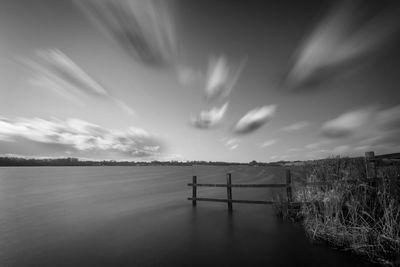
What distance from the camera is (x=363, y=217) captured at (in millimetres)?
6316

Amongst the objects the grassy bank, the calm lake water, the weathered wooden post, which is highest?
the weathered wooden post

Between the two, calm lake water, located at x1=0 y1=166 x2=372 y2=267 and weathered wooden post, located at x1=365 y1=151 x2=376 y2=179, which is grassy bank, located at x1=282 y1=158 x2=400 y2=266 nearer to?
weathered wooden post, located at x1=365 y1=151 x2=376 y2=179

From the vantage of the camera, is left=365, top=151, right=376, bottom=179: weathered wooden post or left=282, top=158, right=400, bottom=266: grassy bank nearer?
left=282, top=158, right=400, bottom=266: grassy bank

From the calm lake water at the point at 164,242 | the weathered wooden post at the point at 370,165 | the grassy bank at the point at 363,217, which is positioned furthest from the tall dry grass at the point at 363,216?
the calm lake water at the point at 164,242

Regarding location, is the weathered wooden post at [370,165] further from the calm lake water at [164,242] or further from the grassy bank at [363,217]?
the calm lake water at [164,242]

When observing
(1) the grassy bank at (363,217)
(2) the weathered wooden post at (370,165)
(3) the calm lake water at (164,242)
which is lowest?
(3) the calm lake water at (164,242)

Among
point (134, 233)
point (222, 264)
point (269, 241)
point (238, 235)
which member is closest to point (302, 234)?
point (269, 241)

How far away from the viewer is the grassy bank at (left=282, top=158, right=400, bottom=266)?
4.97 meters

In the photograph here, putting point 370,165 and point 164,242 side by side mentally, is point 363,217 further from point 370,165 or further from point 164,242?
point 164,242

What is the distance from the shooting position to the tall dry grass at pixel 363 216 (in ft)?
16.3

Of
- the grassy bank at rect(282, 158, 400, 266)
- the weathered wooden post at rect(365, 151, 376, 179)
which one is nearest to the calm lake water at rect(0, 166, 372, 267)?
the grassy bank at rect(282, 158, 400, 266)

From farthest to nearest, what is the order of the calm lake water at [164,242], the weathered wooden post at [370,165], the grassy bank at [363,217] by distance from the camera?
the weathered wooden post at [370,165], the calm lake water at [164,242], the grassy bank at [363,217]

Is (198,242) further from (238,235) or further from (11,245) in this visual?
(11,245)

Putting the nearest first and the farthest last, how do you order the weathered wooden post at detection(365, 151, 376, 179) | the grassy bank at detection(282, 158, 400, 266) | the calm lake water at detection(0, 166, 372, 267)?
the grassy bank at detection(282, 158, 400, 266) → the calm lake water at detection(0, 166, 372, 267) → the weathered wooden post at detection(365, 151, 376, 179)
